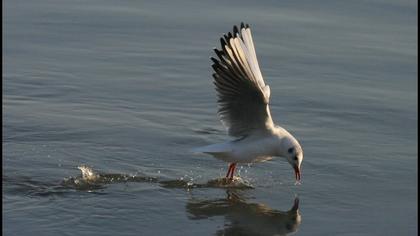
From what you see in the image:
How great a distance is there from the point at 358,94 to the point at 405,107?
1.69ft

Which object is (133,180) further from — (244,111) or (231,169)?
(244,111)

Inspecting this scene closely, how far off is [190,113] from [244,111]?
5.15 ft

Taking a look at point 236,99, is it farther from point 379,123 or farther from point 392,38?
point 392,38

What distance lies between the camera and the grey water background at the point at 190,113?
309 inches

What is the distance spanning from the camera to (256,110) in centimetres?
849

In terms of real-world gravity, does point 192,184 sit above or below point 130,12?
below

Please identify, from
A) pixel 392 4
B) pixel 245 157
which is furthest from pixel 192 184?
pixel 392 4

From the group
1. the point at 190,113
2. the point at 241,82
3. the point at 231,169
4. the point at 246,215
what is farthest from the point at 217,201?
the point at 190,113

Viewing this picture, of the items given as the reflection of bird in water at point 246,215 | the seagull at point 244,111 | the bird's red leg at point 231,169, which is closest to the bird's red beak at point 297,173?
the seagull at point 244,111

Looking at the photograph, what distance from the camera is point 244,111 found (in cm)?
856

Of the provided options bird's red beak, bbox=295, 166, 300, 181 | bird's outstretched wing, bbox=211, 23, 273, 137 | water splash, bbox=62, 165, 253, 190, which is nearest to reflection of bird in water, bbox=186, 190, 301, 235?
water splash, bbox=62, 165, 253, 190

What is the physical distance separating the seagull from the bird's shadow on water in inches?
9.9

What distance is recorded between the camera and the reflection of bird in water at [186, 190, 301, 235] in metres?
7.59

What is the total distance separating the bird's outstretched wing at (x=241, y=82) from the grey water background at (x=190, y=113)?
21.3 inches
